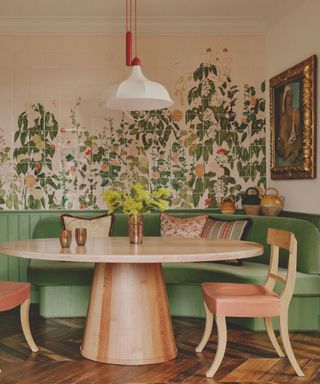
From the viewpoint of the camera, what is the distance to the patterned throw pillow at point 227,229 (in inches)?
192

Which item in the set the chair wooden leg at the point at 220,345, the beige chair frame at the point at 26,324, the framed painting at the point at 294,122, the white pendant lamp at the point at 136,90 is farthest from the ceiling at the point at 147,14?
the chair wooden leg at the point at 220,345

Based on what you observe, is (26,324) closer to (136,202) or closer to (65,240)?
(65,240)

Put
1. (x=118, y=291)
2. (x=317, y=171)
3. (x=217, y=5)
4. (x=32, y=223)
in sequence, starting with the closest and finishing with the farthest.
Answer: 1. (x=118, y=291)
2. (x=317, y=171)
3. (x=217, y=5)
4. (x=32, y=223)

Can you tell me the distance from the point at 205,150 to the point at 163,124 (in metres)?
0.53

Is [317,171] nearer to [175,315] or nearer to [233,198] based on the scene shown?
[233,198]

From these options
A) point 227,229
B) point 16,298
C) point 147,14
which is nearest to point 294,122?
point 227,229

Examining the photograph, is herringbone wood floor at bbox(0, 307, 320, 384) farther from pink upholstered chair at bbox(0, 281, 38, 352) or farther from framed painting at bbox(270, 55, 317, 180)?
framed painting at bbox(270, 55, 317, 180)

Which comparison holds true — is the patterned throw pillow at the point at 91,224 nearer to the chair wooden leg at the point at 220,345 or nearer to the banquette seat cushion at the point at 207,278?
the banquette seat cushion at the point at 207,278

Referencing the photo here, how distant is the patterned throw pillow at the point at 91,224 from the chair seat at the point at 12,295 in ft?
4.67

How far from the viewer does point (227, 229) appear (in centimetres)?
494

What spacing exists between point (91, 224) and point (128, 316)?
6.05 ft

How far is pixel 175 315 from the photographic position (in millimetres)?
4828

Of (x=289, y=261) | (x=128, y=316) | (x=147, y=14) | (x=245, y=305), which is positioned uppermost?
(x=147, y=14)

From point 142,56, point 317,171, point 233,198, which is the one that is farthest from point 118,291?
point 142,56
